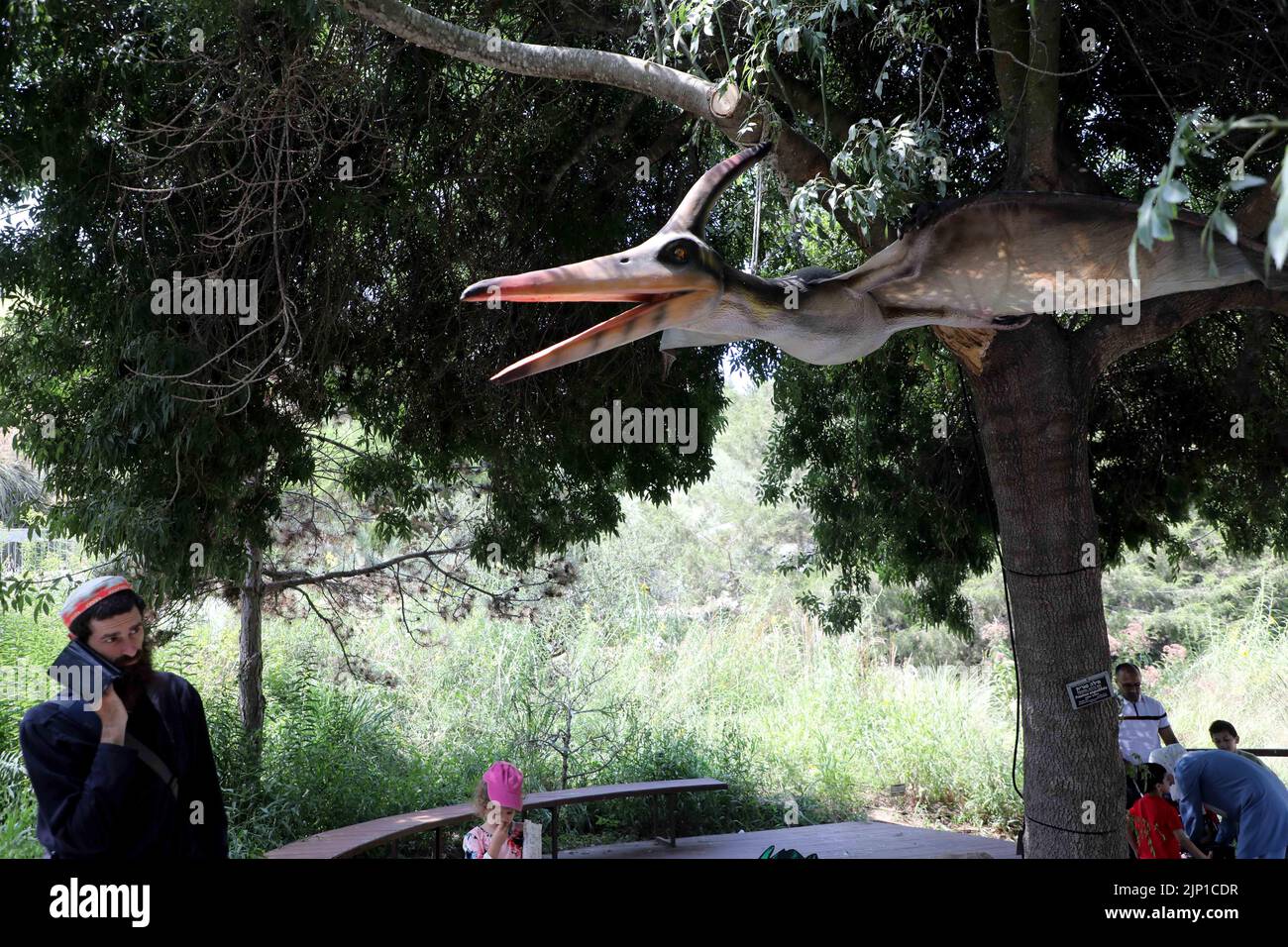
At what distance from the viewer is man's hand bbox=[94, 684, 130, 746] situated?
311 cm

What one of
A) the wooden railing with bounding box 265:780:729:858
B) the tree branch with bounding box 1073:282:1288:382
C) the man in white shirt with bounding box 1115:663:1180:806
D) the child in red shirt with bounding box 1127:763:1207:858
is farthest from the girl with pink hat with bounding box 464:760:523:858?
the man in white shirt with bounding box 1115:663:1180:806

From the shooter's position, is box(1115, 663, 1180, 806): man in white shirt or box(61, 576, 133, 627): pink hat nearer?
box(61, 576, 133, 627): pink hat

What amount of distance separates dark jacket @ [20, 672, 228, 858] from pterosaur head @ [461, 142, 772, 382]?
1.43 metres

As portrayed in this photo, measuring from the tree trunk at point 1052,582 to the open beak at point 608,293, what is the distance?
90.6 inches

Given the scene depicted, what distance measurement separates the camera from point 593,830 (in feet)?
37.2

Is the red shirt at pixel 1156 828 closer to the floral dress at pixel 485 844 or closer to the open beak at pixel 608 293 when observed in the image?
the floral dress at pixel 485 844

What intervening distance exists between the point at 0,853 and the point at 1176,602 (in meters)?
19.7

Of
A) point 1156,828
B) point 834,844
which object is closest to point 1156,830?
point 1156,828

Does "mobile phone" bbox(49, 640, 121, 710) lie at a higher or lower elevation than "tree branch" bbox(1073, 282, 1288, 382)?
lower

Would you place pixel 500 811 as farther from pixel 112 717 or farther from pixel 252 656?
pixel 252 656

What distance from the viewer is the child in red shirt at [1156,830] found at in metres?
5.89

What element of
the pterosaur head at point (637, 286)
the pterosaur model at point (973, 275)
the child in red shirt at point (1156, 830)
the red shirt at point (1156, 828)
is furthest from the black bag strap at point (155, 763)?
the red shirt at point (1156, 828)

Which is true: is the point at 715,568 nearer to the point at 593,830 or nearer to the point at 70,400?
the point at 593,830

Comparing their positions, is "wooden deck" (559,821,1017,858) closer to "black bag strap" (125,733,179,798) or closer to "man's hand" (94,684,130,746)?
"black bag strap" (125,733,179,798)
